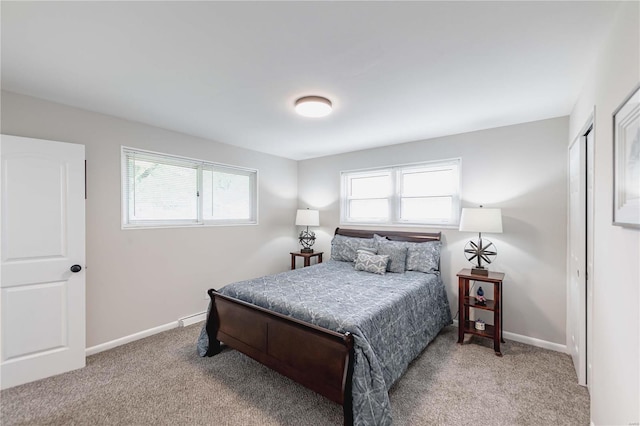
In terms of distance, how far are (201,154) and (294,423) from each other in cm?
328

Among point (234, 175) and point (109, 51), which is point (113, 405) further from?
point (234, 175)

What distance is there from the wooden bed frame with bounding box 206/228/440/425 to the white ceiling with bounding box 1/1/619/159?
1865mm

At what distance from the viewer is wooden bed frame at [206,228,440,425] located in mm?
1801

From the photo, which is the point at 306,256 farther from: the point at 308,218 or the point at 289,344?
the point at 289,344

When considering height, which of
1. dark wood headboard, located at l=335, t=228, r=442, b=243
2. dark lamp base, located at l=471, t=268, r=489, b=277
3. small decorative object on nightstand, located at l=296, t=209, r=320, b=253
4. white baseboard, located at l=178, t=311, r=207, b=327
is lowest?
white baseboard, located at l=178, t=311, r=207, b=327

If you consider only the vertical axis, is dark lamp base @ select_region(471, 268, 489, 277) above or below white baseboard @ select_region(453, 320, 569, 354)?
above

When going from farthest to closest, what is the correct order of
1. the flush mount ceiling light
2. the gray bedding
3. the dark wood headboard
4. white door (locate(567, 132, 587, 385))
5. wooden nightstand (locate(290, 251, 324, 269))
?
wooden nightstand (locate(290, 251, 324, 269)), the dark wood headboard, the flush mount ceiling light, white door (locate(567, 132, 587, 385)), the gray bedding

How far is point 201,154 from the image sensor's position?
3758mm

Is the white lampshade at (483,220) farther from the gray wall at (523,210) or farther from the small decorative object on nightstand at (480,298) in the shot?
the small decorative object on nightstand at (480,298)

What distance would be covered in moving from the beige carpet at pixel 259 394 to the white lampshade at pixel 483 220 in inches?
50.7

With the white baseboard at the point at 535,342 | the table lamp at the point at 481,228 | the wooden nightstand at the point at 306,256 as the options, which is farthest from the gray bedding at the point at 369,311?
the wooden nightstand at the point at 306,256

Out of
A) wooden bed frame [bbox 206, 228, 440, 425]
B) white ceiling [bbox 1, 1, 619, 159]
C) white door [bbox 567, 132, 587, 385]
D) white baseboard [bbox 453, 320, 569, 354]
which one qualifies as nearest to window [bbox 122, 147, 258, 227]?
white ceiling [bbox 1, 1, 619, 159]

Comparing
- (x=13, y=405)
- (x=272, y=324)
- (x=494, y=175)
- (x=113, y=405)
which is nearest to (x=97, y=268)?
(x=13, y=405)

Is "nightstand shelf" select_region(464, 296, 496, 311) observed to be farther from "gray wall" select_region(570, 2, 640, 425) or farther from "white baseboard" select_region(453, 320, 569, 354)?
"gray wall" select_region(570, 2, 640, 425)
